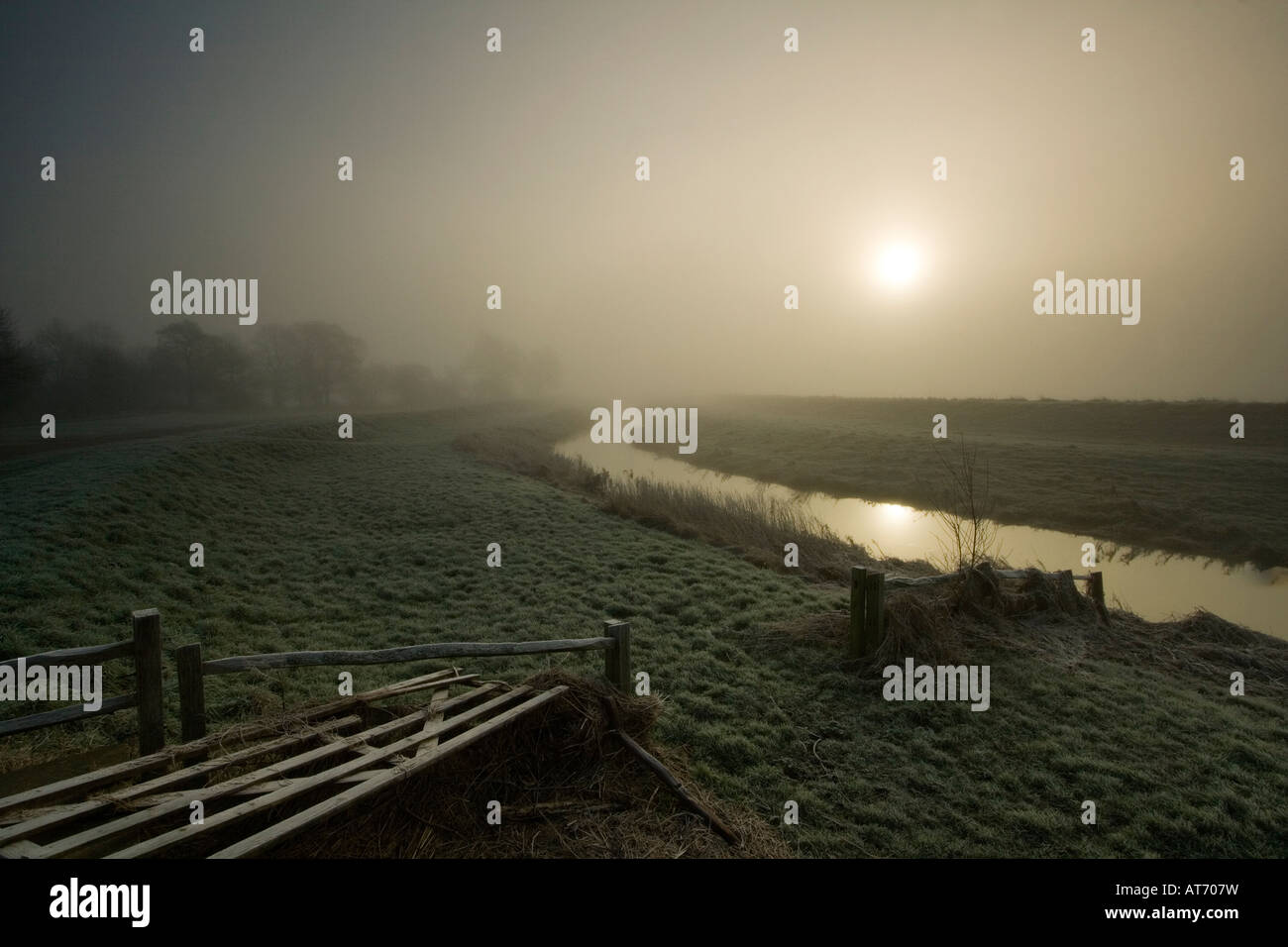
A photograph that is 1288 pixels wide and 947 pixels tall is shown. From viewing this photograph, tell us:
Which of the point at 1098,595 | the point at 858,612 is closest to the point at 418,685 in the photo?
the point at 858,612

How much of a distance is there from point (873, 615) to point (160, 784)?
7.36 meters

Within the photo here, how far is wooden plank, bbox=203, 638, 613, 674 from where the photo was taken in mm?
4984

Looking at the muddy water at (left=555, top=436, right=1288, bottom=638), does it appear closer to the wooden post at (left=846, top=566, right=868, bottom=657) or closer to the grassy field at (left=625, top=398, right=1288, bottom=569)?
the grassy field at (left=625, top=398, right=1288, bottom=569)

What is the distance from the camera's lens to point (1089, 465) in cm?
2567

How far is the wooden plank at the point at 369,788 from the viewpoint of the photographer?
10.6ft

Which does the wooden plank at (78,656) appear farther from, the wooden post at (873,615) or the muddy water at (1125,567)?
the muddy water at (1125,567)

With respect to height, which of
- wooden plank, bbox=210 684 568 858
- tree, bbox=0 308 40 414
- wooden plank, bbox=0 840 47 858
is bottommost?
wooden plank, bbox=210 684 568 858

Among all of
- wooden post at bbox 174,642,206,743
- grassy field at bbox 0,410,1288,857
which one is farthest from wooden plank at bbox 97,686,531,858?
grassy field at bbox 0,410,1288,857

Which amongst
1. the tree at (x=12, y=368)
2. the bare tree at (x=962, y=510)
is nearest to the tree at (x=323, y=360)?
the tree at (x=12, y=368)

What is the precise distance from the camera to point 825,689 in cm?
750

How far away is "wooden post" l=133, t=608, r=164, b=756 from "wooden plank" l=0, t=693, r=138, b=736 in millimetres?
112

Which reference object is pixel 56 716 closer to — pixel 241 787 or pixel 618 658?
pixel 241 787
